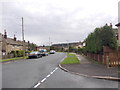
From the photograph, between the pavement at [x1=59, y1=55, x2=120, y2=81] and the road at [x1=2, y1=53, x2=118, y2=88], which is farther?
the pavement at [x1=59, y1=55, x2=120, y2=81]

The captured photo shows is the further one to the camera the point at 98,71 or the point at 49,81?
the point at 98,71

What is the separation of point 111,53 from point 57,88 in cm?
890

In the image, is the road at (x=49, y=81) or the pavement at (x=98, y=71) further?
the pavement at (x=98, y=71)

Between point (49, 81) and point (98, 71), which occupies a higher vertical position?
point (98, 71)

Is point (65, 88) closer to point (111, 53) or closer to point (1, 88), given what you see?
point (1, 88)

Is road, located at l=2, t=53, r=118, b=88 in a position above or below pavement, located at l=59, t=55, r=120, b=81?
below

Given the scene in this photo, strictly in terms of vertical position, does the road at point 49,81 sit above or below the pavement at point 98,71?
below

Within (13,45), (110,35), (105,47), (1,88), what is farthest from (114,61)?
(13,45)

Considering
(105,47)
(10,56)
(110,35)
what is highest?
(110,35)

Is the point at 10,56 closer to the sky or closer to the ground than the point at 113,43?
closer to the ground

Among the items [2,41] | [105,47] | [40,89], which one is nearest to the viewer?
[40,89]

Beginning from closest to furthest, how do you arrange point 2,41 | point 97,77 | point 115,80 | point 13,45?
1. point 115,80
2. point 97,77
3. point 2,41
4. point 13,45

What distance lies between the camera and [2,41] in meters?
40.3

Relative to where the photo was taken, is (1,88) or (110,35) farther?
(110,35)
